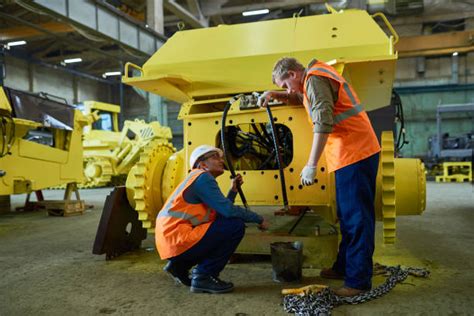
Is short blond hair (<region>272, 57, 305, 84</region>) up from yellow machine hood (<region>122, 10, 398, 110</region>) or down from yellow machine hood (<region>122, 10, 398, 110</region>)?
down

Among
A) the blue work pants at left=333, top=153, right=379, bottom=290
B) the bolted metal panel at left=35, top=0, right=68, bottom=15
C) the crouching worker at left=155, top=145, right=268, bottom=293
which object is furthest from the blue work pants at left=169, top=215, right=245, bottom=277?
the bolted metal panel at left=35, top=0, right=68, bottom=15

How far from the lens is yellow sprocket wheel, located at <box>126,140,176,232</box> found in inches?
122

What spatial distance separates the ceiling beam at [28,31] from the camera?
12.6 meters

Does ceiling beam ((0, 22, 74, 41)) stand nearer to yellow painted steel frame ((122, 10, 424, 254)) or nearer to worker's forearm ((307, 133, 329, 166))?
yellow painted steel frame ((122, 10, 424, 254))

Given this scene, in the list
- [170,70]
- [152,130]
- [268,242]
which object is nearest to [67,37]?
[152,130]

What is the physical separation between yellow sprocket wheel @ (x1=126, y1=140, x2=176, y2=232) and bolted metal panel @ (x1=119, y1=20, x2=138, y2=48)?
6235 mm

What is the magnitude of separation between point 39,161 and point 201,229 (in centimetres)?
444

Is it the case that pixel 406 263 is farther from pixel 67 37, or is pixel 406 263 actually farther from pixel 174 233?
pixel 67 37

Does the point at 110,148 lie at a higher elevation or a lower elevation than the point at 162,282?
higher

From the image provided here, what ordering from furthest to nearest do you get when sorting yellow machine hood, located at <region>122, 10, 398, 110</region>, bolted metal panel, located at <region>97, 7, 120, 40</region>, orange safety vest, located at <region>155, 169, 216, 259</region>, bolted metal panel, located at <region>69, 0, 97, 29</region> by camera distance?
bolted metal panel, located at <region>97, 7, 120, 40</region> → bolted metal panel, located at <region>69, 0, 97, 29</region> → yellow machine hood, located at <region>122, 10, 398, 110</region> → orange safety vest, located at <region>155, 169, 216, 259</region>

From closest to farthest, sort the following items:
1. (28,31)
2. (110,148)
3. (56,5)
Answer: (56,5), (110,148), (28,31)

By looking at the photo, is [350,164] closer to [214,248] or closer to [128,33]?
[214,248]

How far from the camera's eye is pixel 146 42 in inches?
378

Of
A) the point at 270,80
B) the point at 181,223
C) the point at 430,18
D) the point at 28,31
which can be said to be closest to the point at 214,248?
the point at 181,223
